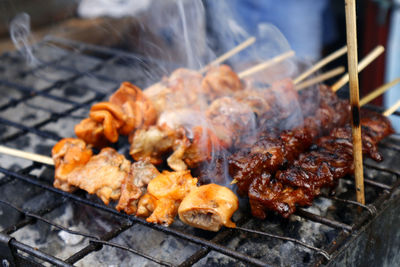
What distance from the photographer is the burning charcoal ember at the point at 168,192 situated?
2732mm

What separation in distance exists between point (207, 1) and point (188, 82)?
435 centimetres

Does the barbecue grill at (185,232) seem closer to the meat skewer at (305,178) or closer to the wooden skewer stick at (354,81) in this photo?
the meat skewer at (305,178)

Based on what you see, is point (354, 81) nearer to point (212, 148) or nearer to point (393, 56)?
point (212, 148)

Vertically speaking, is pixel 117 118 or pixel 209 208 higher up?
pixel 117 118

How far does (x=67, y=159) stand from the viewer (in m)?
3.21

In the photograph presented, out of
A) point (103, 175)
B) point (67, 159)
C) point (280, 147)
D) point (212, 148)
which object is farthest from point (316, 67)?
point (67, 159)

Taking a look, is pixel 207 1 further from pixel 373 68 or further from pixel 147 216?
pixel 147 216

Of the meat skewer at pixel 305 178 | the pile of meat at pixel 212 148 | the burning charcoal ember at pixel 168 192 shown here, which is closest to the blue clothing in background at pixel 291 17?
the pile of meat at pixel 212 148

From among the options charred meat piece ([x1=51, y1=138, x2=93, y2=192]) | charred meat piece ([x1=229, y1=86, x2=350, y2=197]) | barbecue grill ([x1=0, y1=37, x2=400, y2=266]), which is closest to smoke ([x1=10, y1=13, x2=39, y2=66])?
barbecue grill ([x1=0, y1=37, x2=400, y2=266])

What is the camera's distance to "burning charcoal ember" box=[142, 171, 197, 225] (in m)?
2.73

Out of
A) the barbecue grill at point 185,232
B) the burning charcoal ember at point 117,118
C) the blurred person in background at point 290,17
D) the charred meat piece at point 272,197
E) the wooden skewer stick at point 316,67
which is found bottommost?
the barbecue grill at point 185,232

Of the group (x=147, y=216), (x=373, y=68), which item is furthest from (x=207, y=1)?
(x=147, y=216)

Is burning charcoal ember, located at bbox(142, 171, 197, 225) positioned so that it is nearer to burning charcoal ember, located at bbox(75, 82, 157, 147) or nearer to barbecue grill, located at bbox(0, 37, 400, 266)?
barbecue grill, located at bbox(0, 37, 400, 266)

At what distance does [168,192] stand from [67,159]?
3.05 ft
